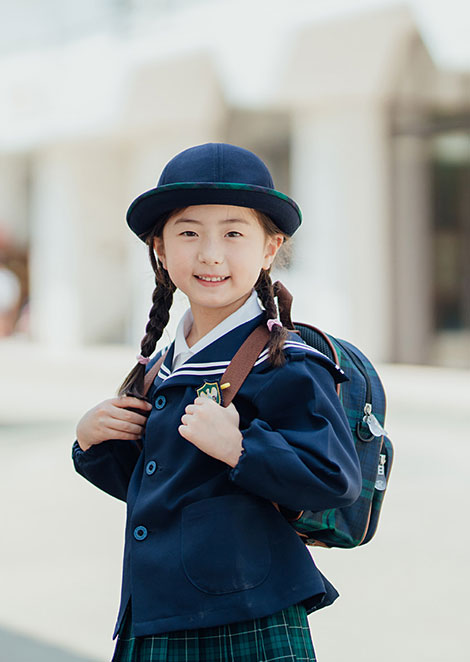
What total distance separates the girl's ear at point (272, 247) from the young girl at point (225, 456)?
0.01 m

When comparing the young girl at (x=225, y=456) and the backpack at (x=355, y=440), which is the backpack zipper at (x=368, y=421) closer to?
the backpack at (x=355, y=440)

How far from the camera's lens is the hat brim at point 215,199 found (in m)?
1.60

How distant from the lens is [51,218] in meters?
16.5

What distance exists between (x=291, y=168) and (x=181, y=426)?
41.4ft

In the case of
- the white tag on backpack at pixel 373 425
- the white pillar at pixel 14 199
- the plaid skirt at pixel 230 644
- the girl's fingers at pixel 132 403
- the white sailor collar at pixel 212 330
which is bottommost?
the plaid skirt at pixel 230 644

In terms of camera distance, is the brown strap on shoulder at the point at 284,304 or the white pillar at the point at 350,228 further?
the white pillar at the point at 350,228

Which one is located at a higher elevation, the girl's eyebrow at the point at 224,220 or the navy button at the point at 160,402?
the girl's eyebrow at the point at 224,220

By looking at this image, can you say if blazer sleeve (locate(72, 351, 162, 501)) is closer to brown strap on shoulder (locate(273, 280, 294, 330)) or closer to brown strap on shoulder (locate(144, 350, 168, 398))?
brown strap on shoulder (locate(144, 350, 168, 398))

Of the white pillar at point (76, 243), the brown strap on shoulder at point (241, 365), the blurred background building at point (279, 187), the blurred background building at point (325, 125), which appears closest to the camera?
the brown strap on shoulder at point (241, 365)

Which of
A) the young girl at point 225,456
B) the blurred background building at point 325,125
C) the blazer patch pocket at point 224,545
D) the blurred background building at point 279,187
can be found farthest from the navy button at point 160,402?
the blurred background building at point 325,125

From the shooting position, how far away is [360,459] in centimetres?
176

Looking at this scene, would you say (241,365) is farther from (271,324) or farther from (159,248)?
(159,248)

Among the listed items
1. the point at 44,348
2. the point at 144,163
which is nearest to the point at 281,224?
the point at 144,163

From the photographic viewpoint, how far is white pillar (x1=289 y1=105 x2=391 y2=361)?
12523 mm
